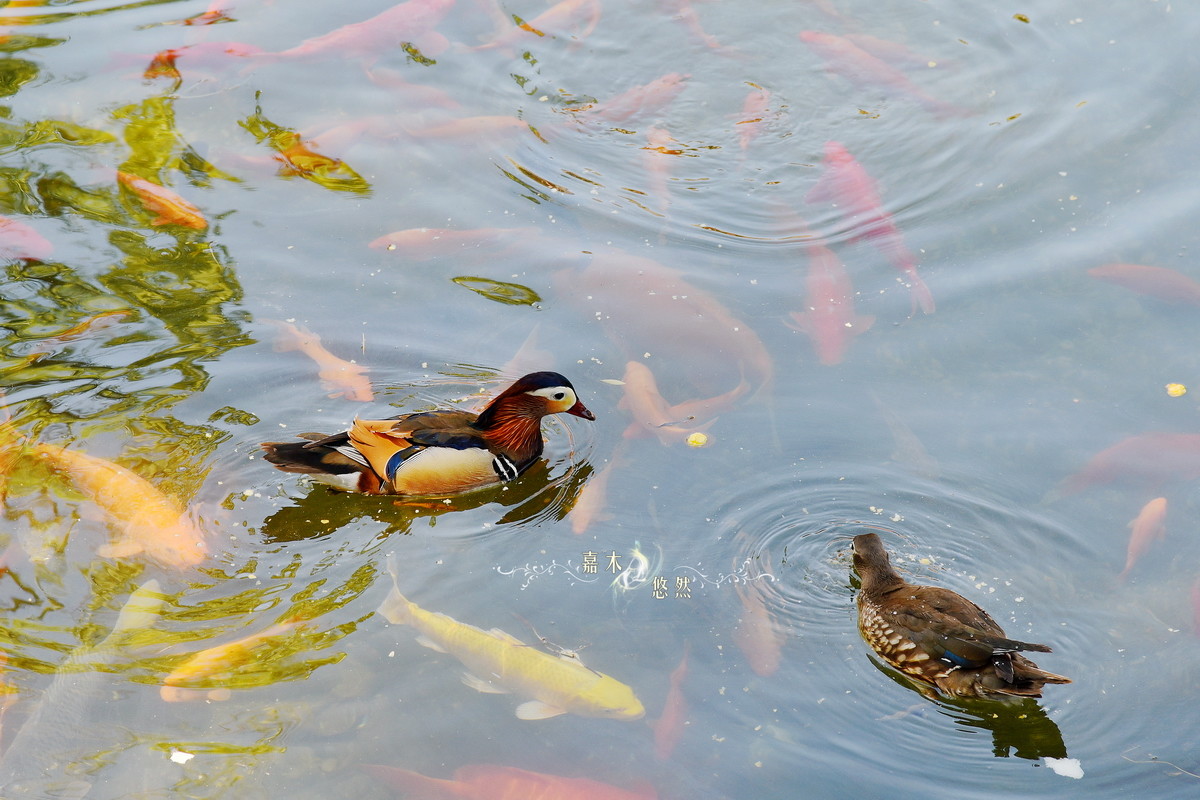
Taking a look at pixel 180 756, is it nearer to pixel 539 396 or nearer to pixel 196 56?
pixel 539 396

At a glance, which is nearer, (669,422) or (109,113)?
(669,422)

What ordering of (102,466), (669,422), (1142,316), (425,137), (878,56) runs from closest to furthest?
(102,466) → (669,422) → (1142,316) → (425,137) → (878,56)

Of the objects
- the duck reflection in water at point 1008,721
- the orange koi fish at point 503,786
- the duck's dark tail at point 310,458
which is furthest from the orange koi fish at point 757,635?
the duck's dark tail at point 310,458

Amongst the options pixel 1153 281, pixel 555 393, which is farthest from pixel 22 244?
pixel 1153 281

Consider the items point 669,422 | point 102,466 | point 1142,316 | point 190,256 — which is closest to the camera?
point 102,466

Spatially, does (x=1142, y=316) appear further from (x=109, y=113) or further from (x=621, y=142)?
(x=109, y=113)

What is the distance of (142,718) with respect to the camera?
503 centimetres

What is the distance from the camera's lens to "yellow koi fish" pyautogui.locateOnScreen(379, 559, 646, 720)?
16.4ft

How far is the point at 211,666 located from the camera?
519cm

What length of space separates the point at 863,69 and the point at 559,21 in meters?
2.87

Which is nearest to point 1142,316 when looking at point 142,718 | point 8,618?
point 142,718

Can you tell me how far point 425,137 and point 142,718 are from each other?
17.7 ft

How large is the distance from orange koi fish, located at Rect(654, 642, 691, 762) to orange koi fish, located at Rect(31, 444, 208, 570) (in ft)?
8.03

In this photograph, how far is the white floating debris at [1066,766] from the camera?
4688mm
